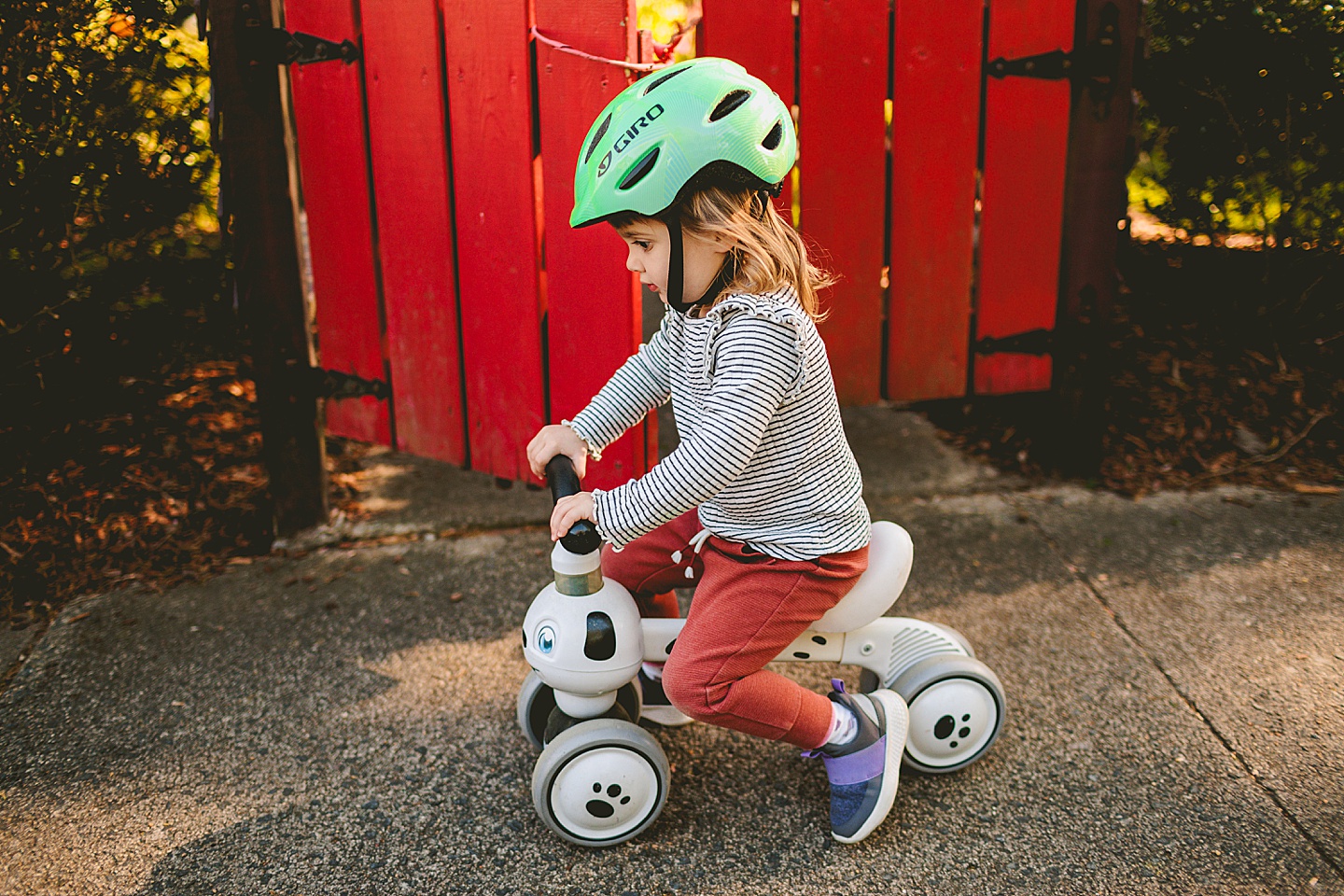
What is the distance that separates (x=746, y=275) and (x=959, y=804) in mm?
1188

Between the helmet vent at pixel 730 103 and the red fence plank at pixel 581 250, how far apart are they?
0.69 m

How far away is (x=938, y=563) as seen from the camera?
3.24 metres

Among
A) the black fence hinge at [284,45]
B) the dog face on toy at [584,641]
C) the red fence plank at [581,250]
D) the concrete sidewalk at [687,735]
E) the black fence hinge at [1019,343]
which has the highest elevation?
the black fence hinge at [284,45]

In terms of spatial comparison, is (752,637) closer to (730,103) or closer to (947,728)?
(947,728)

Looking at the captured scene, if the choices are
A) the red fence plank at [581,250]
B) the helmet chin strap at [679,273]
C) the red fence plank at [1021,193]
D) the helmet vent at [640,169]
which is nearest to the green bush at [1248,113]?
the red fence plank at [1021,193]

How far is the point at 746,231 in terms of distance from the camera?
2.02m

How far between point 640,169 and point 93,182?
2056 mm

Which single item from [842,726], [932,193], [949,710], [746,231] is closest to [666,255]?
[746,231]

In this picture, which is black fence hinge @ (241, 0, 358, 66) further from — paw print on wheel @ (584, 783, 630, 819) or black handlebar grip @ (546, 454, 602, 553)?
paw print on wheel @ (584, 783, 630, 819)

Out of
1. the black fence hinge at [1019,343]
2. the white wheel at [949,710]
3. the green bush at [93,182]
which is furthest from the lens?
the black fence hinge at [1019,343]

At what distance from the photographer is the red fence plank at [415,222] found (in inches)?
115

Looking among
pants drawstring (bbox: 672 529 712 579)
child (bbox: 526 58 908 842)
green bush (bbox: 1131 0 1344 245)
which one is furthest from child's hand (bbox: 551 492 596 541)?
green bush (bbox: 1131 0 1344 245)

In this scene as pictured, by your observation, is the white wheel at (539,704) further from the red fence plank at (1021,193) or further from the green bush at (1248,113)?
the green bush at (1248,113)

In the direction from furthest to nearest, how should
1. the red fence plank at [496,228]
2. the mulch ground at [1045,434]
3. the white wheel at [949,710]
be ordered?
the mulch ground at [1045,434]
the red fence plank at [496,228]
the white wheel at [949,710]
